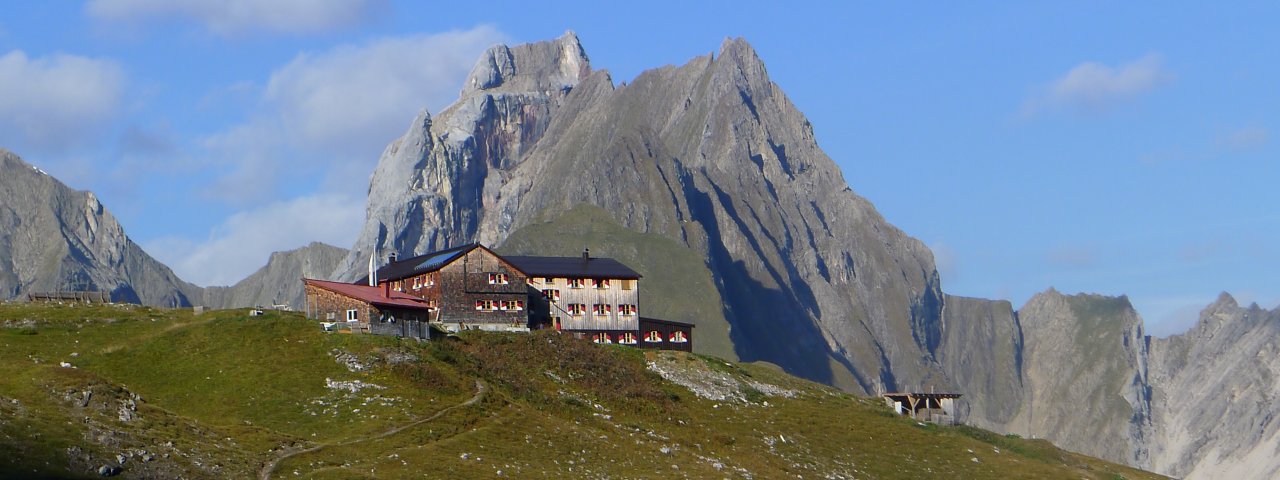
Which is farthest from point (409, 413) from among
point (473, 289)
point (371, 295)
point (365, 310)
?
point (473, 289)

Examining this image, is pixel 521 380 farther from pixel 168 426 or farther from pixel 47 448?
pixel 47 448

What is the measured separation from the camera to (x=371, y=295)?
12838cm

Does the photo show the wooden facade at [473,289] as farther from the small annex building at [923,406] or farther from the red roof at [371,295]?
the small annex building at [923,406]

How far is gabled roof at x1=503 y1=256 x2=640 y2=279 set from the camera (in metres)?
160

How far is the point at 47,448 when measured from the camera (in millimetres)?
79125

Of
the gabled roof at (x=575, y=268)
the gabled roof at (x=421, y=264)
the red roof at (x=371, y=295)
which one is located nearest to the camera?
the red roof at (x=371, y=295)

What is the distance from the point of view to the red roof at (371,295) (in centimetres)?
12425

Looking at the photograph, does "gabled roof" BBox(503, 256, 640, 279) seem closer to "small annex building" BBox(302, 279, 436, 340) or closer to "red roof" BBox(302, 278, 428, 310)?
"red roof" BBox(302, 278, 428, 310)

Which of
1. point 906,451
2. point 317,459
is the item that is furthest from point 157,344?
point 906,451

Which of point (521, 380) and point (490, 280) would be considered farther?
point (490, 280)

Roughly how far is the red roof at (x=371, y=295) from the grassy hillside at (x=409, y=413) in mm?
5557

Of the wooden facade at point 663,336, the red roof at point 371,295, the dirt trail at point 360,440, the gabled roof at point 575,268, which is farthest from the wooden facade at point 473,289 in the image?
the dirt trail at point 360,440

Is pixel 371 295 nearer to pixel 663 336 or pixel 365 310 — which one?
pixel 365 310

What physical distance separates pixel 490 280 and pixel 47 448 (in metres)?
69.2
